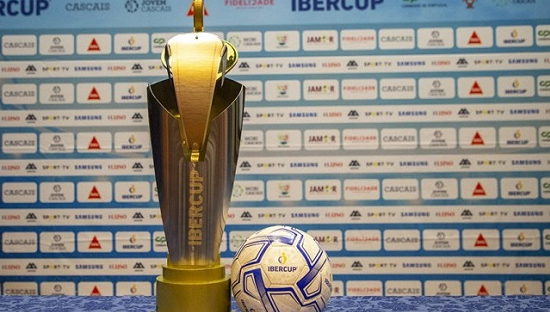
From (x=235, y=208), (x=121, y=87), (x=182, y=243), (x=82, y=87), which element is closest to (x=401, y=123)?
(x=235, y=208)

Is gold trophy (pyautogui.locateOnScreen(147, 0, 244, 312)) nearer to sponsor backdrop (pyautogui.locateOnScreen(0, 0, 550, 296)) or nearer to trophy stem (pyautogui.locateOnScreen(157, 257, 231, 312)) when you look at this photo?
trophy stem (pyautogui.locateOnScreen(157, 257, 231, 312))

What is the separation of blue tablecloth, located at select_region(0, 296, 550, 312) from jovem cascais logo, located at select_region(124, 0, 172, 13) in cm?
185

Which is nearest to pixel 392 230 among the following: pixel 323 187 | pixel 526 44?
pixel 323 187

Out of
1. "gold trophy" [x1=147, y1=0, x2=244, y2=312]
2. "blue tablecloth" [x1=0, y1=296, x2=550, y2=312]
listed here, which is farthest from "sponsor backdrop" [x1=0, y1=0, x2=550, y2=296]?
"gold trophy" [x1=147, y1=0, x2=244, y2=312]

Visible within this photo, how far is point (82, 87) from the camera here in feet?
8.64

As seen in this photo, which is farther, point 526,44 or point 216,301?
point 526,44

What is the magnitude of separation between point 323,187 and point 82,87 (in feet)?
4.37

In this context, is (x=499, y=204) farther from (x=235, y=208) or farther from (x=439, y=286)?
(x=235, y=208)

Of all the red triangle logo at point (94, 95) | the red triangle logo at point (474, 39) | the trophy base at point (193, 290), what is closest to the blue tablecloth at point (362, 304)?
the trophy base at point (193, 290)

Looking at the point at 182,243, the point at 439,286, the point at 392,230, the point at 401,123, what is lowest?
the point at 439,286

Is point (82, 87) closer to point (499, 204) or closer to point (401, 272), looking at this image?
point (401, 272)

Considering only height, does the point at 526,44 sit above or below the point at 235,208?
above

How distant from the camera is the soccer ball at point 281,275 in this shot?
88 cm

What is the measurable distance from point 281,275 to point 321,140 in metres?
1.72
